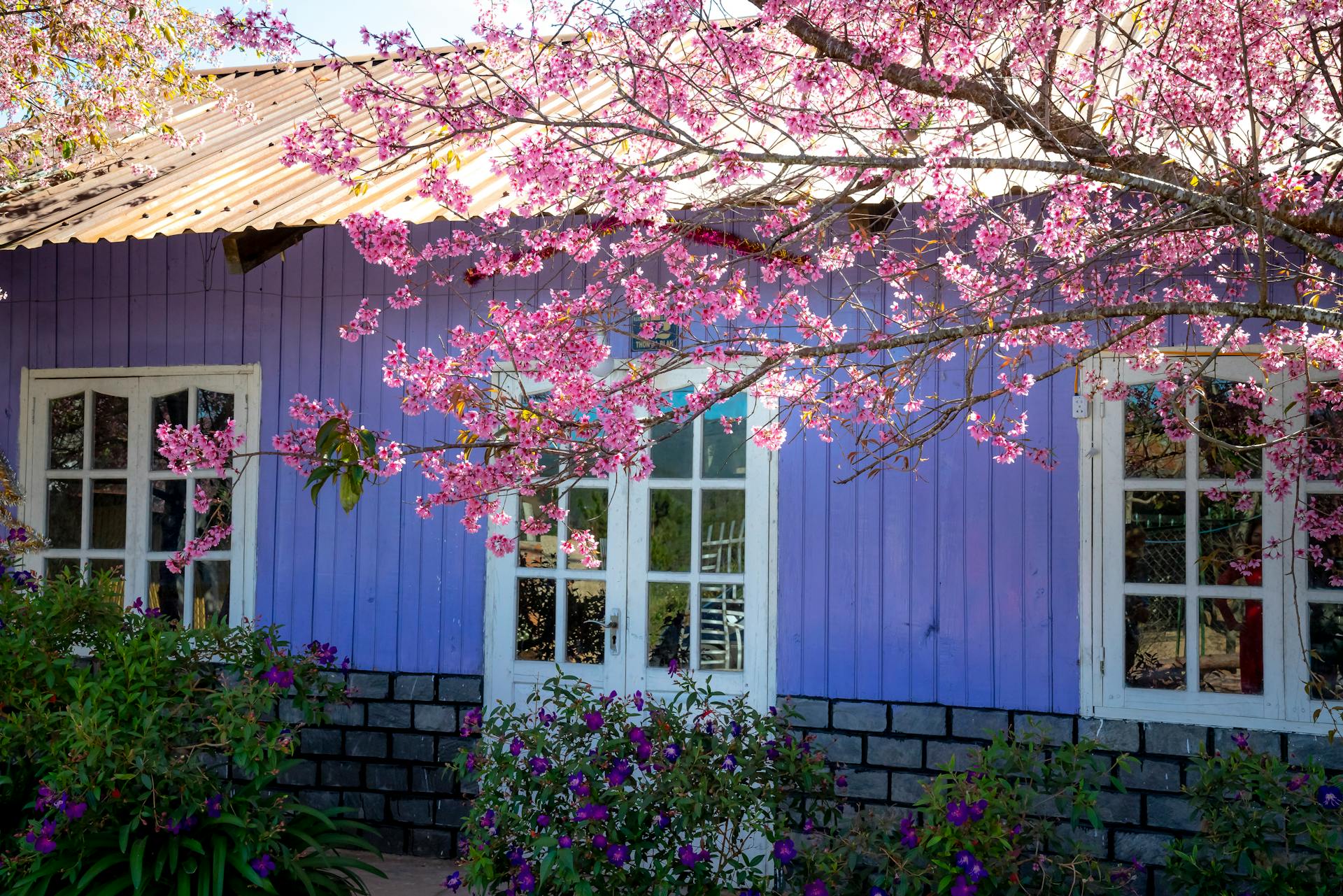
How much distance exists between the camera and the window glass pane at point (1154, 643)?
15.1 feet

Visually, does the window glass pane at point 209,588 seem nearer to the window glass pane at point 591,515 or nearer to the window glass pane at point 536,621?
the window glass pane at point 536,621

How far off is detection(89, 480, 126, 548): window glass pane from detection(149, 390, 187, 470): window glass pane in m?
0.23

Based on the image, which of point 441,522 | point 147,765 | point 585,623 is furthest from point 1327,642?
point 147,765

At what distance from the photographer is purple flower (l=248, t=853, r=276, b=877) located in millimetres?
3699

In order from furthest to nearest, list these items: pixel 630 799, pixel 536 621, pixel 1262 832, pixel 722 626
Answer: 1. pixel 536 621
2. pixel 722 626
3. pixel 630 799
4. pixel 1262 832

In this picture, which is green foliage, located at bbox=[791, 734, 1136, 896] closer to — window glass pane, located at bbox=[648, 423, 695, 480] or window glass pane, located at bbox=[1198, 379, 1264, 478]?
window glass pane, located at bbox=[1198, 379, 1264, 478]

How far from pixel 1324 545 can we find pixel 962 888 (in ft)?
7.76

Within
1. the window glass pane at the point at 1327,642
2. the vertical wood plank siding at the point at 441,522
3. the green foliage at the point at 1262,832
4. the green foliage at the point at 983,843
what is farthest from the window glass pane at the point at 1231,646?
the green foliage at the point at 983,843

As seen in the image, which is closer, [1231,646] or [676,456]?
[1231,646]

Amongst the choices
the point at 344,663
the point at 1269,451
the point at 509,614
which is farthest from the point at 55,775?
the point at 1269,451

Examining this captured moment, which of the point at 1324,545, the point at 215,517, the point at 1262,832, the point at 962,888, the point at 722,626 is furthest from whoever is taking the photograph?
the point at 215,517

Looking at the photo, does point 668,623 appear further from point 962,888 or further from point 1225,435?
point 1225,435

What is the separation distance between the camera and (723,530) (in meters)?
5.18


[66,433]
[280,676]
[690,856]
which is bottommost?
[690,856]
